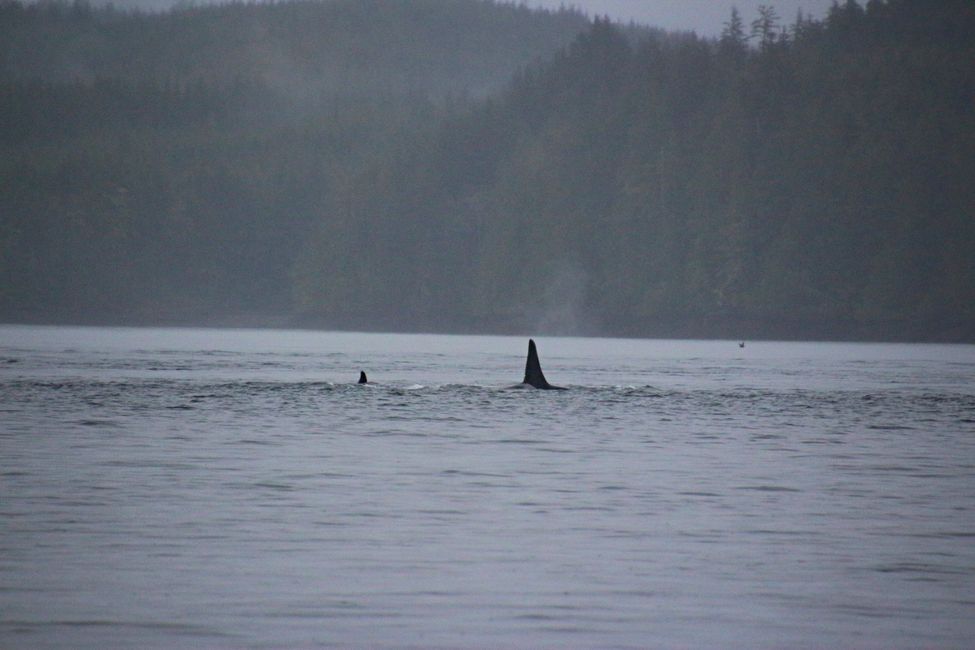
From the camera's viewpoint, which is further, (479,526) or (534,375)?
(534,375)

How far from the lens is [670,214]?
19700 cm

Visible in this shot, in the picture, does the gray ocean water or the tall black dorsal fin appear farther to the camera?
the tall black dorsal fin

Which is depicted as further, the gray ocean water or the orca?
the orca

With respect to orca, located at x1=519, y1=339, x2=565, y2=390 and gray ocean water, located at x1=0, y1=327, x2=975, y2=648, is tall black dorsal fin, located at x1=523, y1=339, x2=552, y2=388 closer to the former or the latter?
orca, located at x1=519, y1=339, x2=565, y2=390

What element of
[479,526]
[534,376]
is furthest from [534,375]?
[479,526]

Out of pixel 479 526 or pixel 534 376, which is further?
pixel 534 376

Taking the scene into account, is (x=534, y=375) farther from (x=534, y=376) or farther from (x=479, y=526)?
(x=479, y=526)

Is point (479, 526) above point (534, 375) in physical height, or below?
below

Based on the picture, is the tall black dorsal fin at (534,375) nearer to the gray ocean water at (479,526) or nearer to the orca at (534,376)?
the orca at (534,376)

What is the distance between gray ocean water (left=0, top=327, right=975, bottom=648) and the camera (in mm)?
14188

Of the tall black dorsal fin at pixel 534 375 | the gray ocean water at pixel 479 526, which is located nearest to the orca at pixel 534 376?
the tall black dorsal fin at pixel 534 375

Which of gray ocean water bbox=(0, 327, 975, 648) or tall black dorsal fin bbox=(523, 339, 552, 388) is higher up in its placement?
tall black dorsal fin bbox=(523, 339, 552, 388)

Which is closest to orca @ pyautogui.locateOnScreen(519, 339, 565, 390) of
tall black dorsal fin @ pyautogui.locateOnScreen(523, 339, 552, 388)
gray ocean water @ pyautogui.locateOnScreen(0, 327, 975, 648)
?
tall black dorsal fin @ pyautogui.locateOnScreen(523, 339, 552, 388)

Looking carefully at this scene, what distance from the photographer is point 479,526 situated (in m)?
20.1
